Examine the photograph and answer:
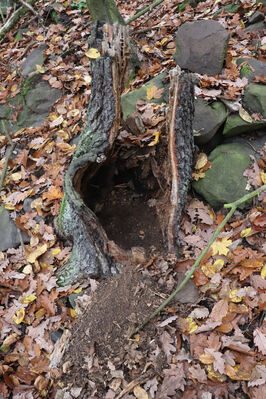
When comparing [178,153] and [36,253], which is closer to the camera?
[178,153]

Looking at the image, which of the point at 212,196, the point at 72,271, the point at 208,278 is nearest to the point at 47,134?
the point at 72,271

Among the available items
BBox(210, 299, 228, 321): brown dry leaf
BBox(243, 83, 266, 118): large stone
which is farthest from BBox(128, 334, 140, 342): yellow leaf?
BBox(243, 83, 266, 118): large stone

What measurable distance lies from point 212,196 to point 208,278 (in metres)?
0.92

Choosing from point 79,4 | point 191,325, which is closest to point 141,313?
point 191,325

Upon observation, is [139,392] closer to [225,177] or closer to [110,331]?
[110,331]

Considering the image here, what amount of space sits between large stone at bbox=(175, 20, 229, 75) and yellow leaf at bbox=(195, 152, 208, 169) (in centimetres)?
118

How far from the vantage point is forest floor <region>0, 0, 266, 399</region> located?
2363 millimetres

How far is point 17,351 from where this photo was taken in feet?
9.81

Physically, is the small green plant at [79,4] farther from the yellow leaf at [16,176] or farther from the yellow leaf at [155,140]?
the yellow leaf at [155,140]

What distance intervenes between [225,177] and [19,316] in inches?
102

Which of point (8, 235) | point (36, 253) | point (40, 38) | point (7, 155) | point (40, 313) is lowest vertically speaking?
point (40, 313)

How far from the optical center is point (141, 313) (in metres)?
2.70

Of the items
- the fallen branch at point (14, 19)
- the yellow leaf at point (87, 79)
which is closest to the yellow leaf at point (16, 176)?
the yellow leaf at point (87, 79)

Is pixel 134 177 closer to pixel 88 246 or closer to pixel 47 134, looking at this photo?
pixel 88 246
